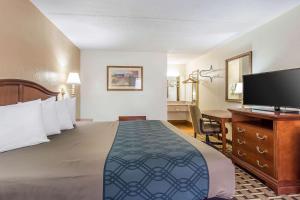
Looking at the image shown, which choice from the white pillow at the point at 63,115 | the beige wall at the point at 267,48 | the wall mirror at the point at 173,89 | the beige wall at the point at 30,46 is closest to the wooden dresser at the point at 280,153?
the beige wall at the point at 267,48

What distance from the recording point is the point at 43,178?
129cm

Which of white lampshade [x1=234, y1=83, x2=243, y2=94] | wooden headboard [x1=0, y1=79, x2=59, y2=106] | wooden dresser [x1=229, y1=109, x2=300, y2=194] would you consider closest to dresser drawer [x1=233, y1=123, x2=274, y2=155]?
wooden dresser [x1=229, y1=109, x2=300, y2=194]

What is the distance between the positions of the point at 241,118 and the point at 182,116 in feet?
15.7

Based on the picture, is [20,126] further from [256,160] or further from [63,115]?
[256,160]

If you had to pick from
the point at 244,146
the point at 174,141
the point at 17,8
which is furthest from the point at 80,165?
the point at 244,146

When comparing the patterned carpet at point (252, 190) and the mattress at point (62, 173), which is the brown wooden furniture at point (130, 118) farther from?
the mattress at point (62, 173)

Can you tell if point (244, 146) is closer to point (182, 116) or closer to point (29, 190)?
point (29, 190)

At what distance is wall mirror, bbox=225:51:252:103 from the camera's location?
162 inches

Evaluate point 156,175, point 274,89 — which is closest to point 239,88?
point 274,89

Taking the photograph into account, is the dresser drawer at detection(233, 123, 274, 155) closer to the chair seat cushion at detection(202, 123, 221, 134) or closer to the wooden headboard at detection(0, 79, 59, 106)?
the chair seat cushion at detection(202, 123, 221, 134)

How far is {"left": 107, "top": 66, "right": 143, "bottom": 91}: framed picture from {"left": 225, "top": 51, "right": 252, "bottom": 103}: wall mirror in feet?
7.31

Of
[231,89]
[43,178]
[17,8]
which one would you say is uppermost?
[17,8]

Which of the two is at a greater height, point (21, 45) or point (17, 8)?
point (17, 8)

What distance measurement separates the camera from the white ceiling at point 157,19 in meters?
2.85
